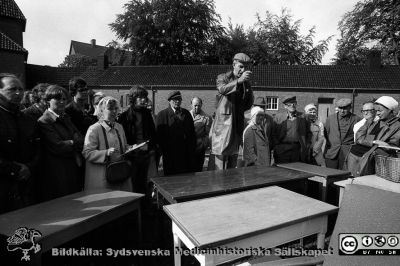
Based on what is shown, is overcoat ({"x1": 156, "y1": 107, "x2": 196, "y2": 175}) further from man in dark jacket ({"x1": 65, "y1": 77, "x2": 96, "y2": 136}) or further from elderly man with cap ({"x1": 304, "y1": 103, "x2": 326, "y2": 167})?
elderly man with cap ({"x1": 304, "y1": 103, "x2": 326, "y2": 167})

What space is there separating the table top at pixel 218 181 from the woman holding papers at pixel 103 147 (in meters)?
0.63

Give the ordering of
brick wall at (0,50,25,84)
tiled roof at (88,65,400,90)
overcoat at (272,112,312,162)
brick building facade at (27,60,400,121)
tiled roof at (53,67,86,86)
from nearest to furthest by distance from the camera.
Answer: overcoat at (272,112,312,162)
brick wall at (0,50,25,84)
brick building facade at (27,60,400,121)
tiled roof at (88,65,400,90)
tiled roof at (53,67,86,86)

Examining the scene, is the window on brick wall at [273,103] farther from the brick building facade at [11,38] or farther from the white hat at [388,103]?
the white hat at [388,103]

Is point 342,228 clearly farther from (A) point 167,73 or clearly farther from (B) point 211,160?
(A) point 167,73

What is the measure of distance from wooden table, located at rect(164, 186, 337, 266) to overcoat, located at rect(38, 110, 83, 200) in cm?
172

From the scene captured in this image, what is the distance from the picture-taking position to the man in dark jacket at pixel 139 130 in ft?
14.0

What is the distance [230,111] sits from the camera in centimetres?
378

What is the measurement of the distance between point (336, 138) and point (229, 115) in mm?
2743

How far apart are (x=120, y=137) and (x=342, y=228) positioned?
269 centimetres

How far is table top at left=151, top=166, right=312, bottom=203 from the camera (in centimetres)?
268

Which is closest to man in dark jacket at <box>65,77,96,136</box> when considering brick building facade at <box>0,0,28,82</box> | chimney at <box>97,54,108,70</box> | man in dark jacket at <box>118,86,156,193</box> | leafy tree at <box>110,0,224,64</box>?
man in dark jacket at <box>118,86,156,193</box>

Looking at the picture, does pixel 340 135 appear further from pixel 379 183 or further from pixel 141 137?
pixel 141 137

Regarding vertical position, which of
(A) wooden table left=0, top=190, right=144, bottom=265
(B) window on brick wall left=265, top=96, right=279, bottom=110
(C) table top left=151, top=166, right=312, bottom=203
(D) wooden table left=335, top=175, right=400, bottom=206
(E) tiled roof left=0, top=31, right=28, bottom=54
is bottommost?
(A) wooden table left=0, top=190, right=144, bottom=265

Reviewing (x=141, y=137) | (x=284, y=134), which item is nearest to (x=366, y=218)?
(x=284, y=134)
